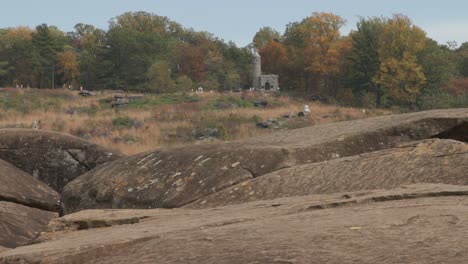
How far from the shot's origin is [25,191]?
12258mm

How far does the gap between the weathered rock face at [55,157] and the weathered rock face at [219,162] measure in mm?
2861

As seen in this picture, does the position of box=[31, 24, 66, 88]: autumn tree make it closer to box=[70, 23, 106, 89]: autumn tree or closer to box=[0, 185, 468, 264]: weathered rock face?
box=[70, 23, 106, 89]: autumn tree

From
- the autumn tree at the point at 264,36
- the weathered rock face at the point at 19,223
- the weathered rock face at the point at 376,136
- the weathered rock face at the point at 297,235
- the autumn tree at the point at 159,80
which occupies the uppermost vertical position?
the autumn tree at the point at 264,36

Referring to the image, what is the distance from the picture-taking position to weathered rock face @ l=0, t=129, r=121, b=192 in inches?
567

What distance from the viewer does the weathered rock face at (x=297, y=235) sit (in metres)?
4.43

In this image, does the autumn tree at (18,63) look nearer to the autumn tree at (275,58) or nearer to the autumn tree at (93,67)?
the autumn tree at (93,67)

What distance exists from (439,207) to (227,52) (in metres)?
96.3

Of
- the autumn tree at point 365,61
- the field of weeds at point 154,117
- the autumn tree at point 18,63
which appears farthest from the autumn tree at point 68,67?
the autumn tree at point 365,61

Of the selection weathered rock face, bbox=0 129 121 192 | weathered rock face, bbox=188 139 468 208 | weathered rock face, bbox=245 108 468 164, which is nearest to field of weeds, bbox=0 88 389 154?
weathered rock face, bbox=0 129 121 192

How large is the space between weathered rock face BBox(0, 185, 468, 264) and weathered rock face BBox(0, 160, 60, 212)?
16.5 feet

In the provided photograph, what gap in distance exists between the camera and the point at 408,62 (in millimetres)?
66750

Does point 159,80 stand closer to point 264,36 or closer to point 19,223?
point 264,36

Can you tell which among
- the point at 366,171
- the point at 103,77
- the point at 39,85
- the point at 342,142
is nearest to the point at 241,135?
the point at 342,142

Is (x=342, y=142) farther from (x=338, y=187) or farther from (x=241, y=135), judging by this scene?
(x=241, y=135)
